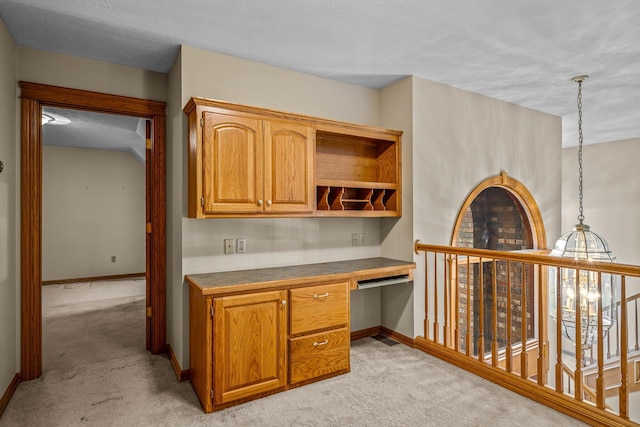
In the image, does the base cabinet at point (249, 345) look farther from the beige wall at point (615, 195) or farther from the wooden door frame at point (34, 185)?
the beige wall at point (615, 195)

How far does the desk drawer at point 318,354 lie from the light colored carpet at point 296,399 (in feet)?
0.28

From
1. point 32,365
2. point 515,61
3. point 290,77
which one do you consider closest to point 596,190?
point 515,61

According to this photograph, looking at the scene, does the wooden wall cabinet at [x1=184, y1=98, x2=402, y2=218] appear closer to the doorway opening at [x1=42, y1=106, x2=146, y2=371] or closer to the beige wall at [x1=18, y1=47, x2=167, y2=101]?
the beige wall at [x1=18, y1=47, x2=167, y2=101]

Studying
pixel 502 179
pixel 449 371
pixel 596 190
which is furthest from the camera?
pixel 596 190

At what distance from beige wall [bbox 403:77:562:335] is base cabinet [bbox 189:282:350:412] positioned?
1038 mm

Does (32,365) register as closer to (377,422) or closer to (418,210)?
(377,422)

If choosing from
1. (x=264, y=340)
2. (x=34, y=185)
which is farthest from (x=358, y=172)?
(x=34, y=185)

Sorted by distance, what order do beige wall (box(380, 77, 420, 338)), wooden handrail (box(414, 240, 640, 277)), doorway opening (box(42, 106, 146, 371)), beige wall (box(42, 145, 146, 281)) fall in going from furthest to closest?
beige wall (box(42, 145, 146, 281)) < doorway opening (box(42, 106, 146, 371)) < beige wall (box(380, 77, 420, 338)) < wooden handrail (box(414, 240, 640, 277))

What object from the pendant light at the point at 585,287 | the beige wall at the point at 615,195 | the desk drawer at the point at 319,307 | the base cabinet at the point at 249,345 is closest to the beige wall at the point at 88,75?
the base cabinet at the point at 249,345

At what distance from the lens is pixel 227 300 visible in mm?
2322

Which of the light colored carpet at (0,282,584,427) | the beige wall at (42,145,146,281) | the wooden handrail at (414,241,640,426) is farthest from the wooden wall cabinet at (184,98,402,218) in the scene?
the beige wall at (42,145,146,281)

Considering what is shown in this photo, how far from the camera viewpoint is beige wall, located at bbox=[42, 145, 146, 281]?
649 centimetres

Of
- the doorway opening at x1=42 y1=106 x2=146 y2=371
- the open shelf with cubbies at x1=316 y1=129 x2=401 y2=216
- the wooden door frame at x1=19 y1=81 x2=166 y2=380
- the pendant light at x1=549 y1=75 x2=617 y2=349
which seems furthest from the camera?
the doorway opening at x1=42 y1=106 x2=146 y2=371

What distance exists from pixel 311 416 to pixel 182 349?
1.12 m
